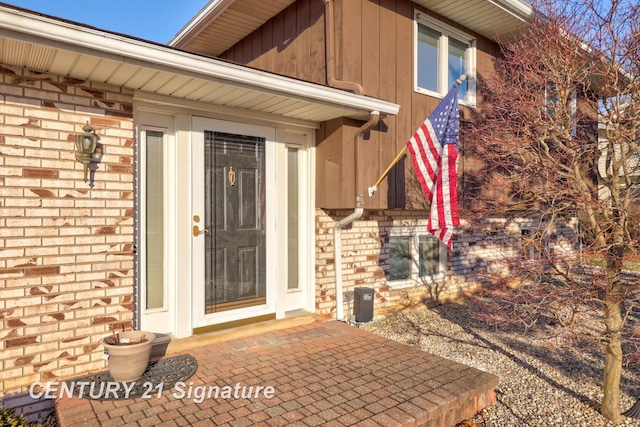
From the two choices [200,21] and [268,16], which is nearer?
[268,16]

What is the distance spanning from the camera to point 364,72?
16.7ft

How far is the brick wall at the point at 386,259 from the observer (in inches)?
201

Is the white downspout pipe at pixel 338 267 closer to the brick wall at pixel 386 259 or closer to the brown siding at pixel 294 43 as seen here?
the brick wall at pixel 386 259

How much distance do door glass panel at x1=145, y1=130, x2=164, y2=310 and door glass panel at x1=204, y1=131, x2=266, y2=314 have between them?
44 cm

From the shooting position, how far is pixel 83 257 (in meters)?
3.40

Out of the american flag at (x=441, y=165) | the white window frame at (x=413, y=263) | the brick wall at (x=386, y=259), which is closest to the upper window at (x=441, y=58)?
the american flag at (x=441, y=165)

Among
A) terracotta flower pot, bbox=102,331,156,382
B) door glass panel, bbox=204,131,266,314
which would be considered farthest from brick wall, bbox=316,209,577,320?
terracotta flower pot, bbox=102,331,156,382

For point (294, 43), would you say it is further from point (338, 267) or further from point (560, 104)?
point (560, 104)

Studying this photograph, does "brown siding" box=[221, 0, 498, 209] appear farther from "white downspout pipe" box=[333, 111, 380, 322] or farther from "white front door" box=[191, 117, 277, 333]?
"white front door" box=[191, 117, 277, 333]

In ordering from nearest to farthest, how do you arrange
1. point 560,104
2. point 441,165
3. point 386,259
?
point 441,165 < point 560,104 < point 386,259

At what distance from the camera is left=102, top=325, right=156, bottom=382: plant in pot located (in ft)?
10.5

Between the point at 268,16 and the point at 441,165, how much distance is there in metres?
3.61

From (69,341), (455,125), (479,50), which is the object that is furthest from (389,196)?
(69,341)

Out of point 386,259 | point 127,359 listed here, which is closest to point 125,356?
point 127,359
